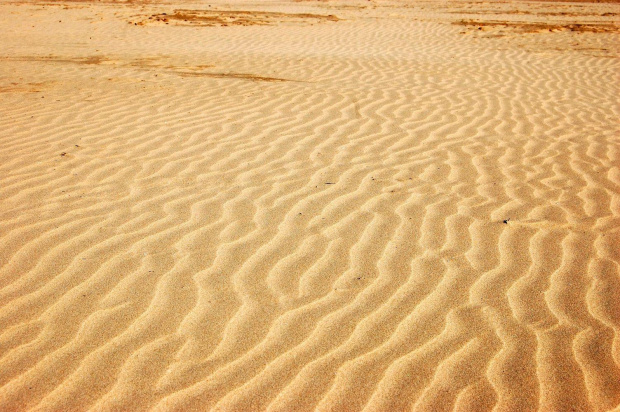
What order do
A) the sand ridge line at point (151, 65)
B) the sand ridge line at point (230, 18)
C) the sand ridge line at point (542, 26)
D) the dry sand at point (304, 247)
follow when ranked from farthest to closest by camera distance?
the sand ridge line at point (230, 18) → the sand ridge line at point (542, 26) → the sand ridge line at point (151, 65) → the dry sand at point (304, 247)

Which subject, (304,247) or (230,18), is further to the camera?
(230,18)

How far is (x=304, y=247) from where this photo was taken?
316cm

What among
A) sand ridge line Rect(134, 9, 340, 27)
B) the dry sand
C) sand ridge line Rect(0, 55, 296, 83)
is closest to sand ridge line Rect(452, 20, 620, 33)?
sand ridge line Rect(134, 9, 340, 27)

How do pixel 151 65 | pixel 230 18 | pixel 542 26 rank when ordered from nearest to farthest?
pixel 151 65, pixel 542 26, pixel 230 18

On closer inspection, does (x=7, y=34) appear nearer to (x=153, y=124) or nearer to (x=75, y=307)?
(x=153, y=124)

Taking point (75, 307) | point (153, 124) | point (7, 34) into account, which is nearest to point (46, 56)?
point (7, 34)

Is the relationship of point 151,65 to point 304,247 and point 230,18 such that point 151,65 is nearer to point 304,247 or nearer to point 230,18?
point 304,247

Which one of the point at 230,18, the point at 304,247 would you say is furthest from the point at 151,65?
the point at 230,18

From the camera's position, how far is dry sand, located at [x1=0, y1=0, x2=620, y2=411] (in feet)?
7.13

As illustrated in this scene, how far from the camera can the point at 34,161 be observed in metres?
4.37

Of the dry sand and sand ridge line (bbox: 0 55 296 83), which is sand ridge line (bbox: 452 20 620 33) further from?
sand ridge line (bbox: 0 55 296 83)

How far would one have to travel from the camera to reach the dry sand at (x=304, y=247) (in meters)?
2.17

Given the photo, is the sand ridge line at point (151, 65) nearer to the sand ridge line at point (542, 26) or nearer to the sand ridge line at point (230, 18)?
the sand ridge line at point (230, 18)

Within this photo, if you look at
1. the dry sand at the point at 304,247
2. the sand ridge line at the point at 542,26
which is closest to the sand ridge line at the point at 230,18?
the sand ridge line at the point at 542,26
